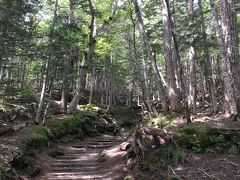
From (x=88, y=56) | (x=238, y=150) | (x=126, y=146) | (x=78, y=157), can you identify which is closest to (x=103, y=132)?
(x=88, y=56)

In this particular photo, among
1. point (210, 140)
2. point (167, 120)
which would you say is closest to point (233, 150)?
point (210, 140)

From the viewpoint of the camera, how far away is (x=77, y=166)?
427 inches

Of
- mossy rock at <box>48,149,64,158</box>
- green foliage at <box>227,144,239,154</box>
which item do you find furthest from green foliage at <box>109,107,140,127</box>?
green foliage at <box>227,144,239,154</box>

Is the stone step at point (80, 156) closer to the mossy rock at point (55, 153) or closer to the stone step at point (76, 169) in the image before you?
the mossy rock at point (55, 153)

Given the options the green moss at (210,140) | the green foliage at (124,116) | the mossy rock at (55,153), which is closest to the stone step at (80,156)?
the mossy rock at (55,153)

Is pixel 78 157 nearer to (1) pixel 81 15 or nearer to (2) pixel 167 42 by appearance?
(2) pixel 167 42

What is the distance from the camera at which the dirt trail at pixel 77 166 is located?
9398mm

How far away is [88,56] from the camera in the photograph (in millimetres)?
19594

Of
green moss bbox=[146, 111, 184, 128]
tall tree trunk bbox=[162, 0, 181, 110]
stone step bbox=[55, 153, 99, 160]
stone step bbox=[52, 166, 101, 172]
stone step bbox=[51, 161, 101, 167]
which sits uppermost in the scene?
tall tree trunk bbox=[162, 0, 181, 110]

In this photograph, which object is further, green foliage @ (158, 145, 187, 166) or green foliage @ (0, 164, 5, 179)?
green foliage @ (158, 145, 187, 166)

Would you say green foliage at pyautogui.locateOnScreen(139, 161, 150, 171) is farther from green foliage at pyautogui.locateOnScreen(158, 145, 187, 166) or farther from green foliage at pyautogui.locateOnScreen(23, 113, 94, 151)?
green foliage at pyautogui.locateOnScreen(23, 113, 94, 151)

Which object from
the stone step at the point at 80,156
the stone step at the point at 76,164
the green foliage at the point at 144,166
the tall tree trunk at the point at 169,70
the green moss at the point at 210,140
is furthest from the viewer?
the tall tree trunk at the point at 169,70

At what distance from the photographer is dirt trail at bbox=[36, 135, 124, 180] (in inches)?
370

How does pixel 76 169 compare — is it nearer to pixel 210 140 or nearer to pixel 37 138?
pixel 37 138
